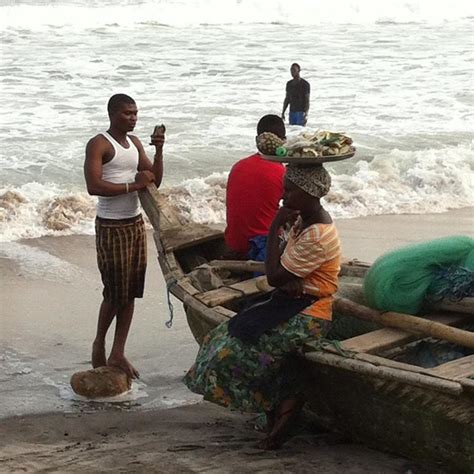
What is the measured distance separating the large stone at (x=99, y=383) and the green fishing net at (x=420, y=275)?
69.3 inches

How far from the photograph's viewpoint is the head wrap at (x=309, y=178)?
4773 millimetres

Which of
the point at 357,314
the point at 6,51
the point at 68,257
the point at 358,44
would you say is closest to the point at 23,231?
the point at 68,257

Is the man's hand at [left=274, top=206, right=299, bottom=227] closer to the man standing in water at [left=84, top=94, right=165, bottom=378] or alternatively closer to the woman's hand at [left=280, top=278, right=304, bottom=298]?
the woman's hand at [left=280, top=278, right=304, bottom=298]

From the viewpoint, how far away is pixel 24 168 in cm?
1330

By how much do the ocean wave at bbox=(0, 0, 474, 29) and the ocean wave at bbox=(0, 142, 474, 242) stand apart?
15342mm

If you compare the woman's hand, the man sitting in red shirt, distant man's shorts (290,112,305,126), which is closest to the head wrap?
the woman's hand

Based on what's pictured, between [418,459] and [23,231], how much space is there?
6745 millimetres

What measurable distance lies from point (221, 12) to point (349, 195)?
63.0ft

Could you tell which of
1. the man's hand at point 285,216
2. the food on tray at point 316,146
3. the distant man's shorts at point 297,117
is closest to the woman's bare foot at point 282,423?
the man's hand at point 285,216

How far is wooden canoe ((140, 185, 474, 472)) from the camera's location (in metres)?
4.29

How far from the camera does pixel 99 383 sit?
613cm

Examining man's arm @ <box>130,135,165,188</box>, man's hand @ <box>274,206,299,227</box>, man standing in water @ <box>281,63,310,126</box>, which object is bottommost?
man's hand @ <box>274,206,299,227</box>

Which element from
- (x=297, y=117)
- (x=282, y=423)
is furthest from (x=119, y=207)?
(x=297, y=117)

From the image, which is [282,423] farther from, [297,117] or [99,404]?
[297,117]
